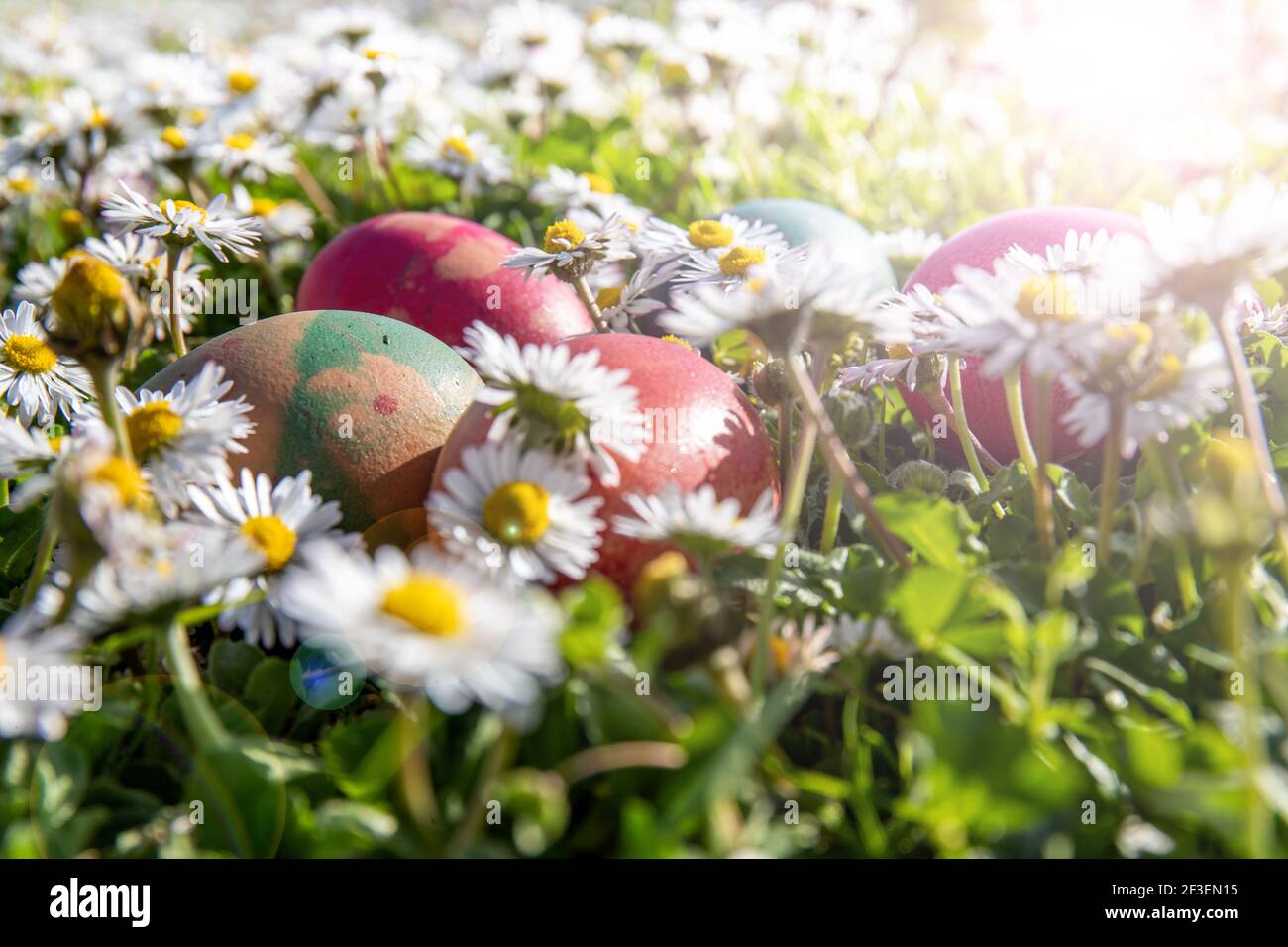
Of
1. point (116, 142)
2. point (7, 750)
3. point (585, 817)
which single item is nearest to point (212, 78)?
point (116, 142)

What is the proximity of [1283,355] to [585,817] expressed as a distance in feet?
3.18

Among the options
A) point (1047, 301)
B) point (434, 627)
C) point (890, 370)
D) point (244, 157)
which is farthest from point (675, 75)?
point (434, 627)

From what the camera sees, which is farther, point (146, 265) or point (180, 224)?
point (146, 265)

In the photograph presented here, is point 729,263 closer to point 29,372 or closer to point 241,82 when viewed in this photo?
point 29,372

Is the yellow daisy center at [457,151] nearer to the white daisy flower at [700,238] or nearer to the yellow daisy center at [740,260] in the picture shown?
the white daisy flower at [700,238]

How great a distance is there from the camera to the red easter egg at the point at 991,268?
1.34 meters

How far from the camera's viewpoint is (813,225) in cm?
165

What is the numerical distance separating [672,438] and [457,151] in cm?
126

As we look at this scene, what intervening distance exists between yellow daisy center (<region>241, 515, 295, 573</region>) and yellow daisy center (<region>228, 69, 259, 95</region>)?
159cm

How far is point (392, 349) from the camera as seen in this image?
48.2 inches

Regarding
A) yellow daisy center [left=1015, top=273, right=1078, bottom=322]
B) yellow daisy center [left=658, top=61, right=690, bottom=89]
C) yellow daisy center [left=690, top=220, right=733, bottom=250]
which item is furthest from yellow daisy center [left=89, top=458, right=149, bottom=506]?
yellow daisy center [left=658, top=61, right=690, bottom=89]

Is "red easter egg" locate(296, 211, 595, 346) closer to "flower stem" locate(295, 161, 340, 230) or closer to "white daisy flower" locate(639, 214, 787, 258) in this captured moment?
"white daisy flower" locate(639, 214, 787, 258)

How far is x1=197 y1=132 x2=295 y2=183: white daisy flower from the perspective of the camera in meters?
2.01
